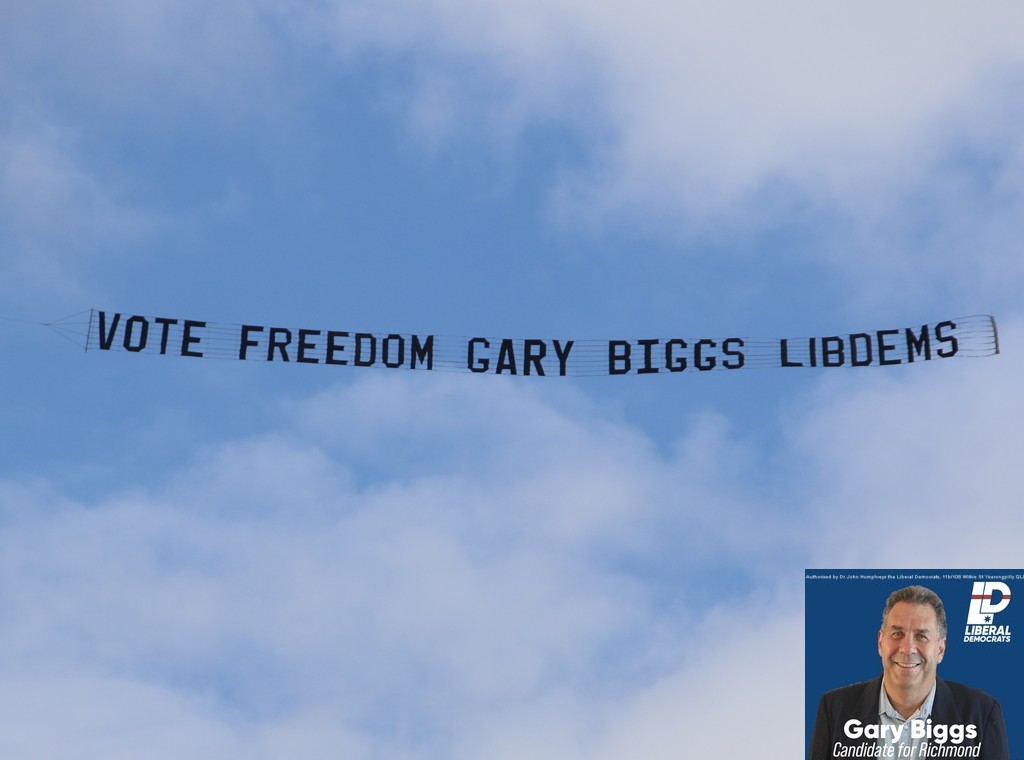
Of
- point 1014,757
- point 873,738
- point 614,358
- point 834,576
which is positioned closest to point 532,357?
point 614,358

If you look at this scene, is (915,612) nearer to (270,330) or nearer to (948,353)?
Answer: (948,353)

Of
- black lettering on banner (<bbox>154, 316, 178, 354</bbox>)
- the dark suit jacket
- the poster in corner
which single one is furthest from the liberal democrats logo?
black lettering on banner (<bbox>154, 316, 178, 354</bbox>)

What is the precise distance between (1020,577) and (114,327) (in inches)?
775

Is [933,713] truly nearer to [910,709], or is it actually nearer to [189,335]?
[910,709]

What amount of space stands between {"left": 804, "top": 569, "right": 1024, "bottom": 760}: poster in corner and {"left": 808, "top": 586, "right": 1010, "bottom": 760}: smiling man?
2cm

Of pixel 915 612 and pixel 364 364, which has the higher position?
pixel 364 364

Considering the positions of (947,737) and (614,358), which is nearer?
(947,737)

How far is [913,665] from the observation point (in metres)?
32.0

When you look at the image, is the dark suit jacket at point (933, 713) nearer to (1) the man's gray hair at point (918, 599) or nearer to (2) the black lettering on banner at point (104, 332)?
(1) the man's gray hair at point (918, 599)

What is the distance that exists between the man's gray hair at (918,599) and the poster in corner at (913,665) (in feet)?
0.13

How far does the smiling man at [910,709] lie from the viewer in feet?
104

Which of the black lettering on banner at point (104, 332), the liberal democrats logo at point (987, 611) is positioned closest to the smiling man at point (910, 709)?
the liberal democrats logo at point (987, 611)

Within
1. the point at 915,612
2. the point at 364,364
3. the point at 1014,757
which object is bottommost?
the point at 1014,757

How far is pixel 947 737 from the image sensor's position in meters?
31.5
